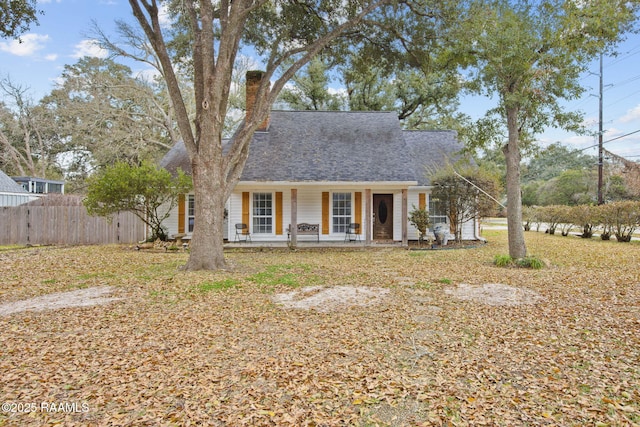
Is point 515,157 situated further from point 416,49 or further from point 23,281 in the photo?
point 23,281

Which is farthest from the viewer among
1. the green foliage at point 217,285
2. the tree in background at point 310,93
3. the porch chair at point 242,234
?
the tree in background at point 310,93

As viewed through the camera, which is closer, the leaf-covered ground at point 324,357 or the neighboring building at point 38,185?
the leaf-covered ground at point 324,357

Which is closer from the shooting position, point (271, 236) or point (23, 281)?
point (23, 281)

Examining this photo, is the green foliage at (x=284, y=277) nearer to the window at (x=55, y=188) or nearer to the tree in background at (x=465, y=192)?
the tree in background at (x=465, y=192)

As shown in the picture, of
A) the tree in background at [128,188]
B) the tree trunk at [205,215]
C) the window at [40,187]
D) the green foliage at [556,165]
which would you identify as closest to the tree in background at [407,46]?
the tree trunk at [205,215]

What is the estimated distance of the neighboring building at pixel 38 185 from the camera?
82.1 feet

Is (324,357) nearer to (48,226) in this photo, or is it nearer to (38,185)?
(48,226)

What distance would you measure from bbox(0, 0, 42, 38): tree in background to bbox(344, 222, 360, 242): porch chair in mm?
11232

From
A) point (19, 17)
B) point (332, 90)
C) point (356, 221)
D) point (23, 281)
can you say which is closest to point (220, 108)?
point (19, 17)

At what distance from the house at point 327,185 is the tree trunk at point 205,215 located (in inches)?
177

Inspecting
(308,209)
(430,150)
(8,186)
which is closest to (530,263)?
(308,209)

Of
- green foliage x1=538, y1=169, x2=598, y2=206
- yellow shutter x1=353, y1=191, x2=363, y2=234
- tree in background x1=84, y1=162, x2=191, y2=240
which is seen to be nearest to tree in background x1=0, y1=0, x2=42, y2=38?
tree in background x1=84, y1=162, x2=191, y2=240

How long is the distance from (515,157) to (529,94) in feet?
5.25

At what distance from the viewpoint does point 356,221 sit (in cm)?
1489
